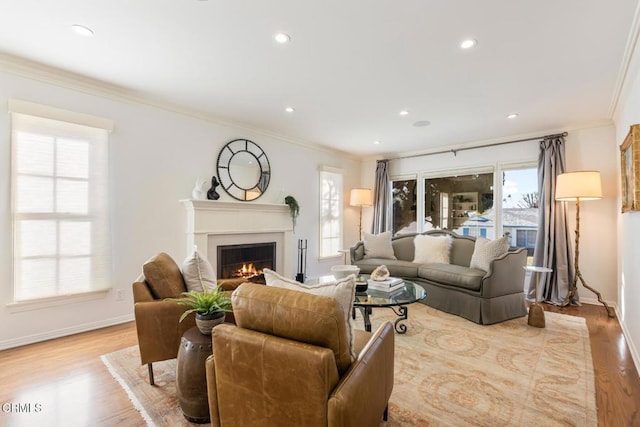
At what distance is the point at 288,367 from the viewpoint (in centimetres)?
119

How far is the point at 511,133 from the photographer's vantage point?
4.77 metres

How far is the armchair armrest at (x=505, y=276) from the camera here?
3.38 m

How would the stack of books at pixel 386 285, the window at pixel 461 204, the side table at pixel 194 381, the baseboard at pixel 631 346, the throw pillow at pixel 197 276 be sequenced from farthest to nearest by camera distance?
the window at pixel 461 204 < the stack of books at pixel 386 285 < the baseboard at pixel 631 346 < the throw pillow at pixel 197 276 < the side table at pixel 194 381

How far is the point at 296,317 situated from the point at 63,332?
308cm

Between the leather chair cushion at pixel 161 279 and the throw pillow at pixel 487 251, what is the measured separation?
3.21m

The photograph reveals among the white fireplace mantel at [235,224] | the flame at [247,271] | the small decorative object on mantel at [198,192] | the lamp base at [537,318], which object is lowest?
the lamp base at [537,318]

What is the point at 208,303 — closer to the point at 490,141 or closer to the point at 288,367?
the point at 288,367

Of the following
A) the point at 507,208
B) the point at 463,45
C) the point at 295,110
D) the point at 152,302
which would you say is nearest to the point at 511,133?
the point at 507,208

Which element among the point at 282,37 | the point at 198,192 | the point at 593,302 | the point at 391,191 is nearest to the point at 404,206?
the point at 391,191

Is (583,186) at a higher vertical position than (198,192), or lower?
higher

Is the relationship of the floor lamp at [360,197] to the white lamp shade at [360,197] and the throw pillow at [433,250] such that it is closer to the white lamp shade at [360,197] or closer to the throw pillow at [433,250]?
the white lamp shade at [360,197]

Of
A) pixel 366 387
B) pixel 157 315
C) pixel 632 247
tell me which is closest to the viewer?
pixel 366 387

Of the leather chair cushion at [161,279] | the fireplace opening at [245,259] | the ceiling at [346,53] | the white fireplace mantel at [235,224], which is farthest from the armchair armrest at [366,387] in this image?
the fireplace opening at [245,259]

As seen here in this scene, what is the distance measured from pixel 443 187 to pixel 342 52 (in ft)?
12.9
